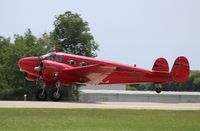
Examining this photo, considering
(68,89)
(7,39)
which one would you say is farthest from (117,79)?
(7,39)

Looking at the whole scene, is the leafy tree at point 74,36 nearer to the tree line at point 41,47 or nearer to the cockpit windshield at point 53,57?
the tree line at point 41,47

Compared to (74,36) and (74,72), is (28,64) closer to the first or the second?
(74,72)

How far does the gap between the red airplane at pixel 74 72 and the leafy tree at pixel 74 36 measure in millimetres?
16969

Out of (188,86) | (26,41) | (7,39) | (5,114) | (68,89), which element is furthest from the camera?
(188,86)

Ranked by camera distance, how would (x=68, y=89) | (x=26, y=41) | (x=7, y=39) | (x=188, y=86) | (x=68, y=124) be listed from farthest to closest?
(x=188, y=86)
(x=7, y=39)
(x=26, y=41)
(x=68, y=89)
(x=68, y=124)

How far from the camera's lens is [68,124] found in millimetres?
21219

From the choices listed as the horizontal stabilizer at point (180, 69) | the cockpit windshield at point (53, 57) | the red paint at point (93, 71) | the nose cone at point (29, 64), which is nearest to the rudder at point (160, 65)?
the red paint at point (93, 71)

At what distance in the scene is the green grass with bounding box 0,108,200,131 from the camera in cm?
2019

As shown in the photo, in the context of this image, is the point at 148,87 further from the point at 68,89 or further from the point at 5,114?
the point at 5,114

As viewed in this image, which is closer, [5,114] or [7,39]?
[5,114]

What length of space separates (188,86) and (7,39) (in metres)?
66.9

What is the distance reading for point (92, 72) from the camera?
39.5 m

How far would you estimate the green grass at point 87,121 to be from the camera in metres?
20.2

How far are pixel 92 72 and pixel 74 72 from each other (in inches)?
55.2
